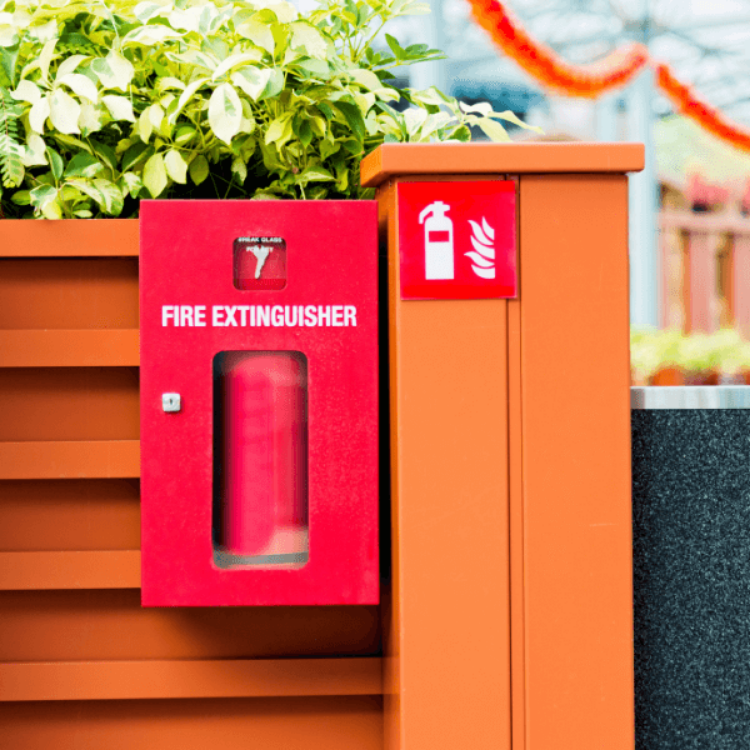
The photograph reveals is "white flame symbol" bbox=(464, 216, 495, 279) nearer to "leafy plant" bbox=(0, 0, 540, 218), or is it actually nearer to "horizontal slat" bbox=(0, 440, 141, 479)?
"leafy plant" bbox=(0, 0, 540, 218)

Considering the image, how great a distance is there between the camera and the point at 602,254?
4.24 feet

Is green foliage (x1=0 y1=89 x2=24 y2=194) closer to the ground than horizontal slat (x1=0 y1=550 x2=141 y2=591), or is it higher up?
higher up

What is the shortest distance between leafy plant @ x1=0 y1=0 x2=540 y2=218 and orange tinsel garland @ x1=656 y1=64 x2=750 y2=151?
2898 millimetres

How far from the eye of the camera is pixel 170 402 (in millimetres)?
1338

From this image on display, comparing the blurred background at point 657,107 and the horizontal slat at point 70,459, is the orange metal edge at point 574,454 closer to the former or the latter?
the horizontal slat at point 70,459

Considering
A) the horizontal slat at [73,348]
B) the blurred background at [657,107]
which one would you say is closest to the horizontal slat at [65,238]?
the horizontal slat at [73,348]

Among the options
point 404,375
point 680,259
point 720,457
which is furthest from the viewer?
point 680,259

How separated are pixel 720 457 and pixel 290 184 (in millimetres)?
965

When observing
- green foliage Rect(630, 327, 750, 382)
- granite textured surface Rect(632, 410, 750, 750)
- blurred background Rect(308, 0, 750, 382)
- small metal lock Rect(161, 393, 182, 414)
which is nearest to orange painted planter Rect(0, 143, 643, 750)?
granite textured surface Rect(632, 410, 750, 750)

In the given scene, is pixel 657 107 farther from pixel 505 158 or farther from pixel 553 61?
pixel 505 158

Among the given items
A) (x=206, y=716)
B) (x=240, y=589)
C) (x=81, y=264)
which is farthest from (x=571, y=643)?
(x=81, y=264)

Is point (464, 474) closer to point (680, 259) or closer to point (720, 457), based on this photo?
point (720, 457)

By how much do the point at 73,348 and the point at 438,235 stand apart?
2.32 ft

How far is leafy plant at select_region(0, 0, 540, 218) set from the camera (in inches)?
56.9
